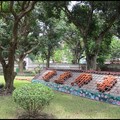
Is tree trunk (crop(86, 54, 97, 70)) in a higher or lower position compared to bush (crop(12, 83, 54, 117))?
higher

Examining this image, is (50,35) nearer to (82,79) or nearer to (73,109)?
(82,79)

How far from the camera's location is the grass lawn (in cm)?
836

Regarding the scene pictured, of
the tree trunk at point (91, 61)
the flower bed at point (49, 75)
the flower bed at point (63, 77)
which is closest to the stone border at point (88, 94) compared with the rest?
→ the flower bed at point (63, 77)

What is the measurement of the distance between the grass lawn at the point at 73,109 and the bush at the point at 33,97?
70 centimetres

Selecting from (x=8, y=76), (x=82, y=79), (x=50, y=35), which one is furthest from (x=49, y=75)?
(x=50, y=35)

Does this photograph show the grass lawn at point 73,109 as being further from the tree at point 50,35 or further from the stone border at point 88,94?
the tree at point 50,35

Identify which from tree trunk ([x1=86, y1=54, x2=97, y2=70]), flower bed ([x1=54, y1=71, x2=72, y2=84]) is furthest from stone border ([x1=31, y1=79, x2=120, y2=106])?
tree trunk ([x1=86, y1=54, x2=97, y2=70])

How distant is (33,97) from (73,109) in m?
2.49

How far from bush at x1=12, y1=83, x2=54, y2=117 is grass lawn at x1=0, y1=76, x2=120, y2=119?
2.30 feet

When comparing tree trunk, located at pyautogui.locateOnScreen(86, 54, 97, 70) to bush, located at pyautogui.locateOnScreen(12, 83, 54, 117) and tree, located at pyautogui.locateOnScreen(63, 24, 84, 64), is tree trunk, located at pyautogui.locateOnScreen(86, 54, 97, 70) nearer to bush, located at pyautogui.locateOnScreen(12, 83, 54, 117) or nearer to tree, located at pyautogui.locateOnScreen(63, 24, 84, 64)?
bush, located at pyautogui.locateOnScreen(12, 83, 54, 117)

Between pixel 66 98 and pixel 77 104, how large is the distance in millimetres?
1565

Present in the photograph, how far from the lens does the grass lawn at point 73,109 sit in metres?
8.36

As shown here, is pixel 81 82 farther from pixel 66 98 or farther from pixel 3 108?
pixel 3 108

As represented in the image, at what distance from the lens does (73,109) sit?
373 inches
